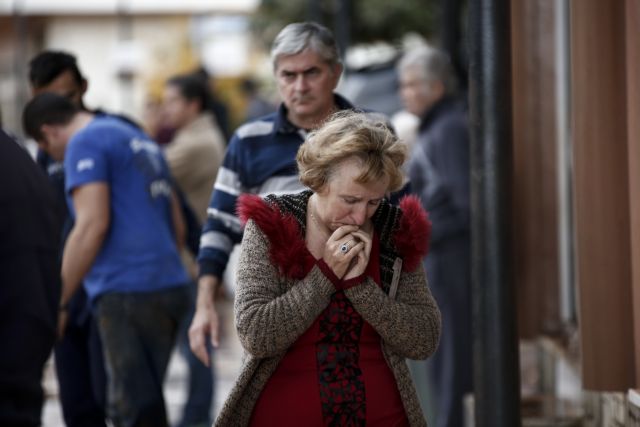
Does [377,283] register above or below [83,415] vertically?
above

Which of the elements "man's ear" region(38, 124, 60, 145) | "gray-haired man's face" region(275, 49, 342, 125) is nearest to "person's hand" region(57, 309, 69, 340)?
"man's ear" region(38, 124, 60, 145)

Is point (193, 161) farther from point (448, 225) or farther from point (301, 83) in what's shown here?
point (301, 83)

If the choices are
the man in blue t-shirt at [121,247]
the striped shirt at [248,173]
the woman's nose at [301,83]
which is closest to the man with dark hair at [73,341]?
the man in blue t-shirt at [121,247]

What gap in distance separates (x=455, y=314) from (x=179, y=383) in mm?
3723

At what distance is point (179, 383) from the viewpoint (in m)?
10.7

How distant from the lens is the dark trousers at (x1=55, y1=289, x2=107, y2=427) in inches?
239

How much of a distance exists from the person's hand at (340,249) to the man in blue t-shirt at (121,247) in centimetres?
229

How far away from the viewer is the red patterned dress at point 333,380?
3.79 metres

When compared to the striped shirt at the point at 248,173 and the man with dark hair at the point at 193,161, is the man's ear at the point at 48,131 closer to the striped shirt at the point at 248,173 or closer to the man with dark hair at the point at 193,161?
the striped shirt at the point at 248,173

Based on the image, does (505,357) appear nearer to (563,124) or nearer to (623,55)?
(623,55)

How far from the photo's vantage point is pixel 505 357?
4352 millimetres

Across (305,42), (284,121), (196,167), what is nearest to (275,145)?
(284,121)

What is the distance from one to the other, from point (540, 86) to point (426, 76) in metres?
0.87

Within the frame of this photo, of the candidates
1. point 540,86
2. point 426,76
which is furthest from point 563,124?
point 426,76
